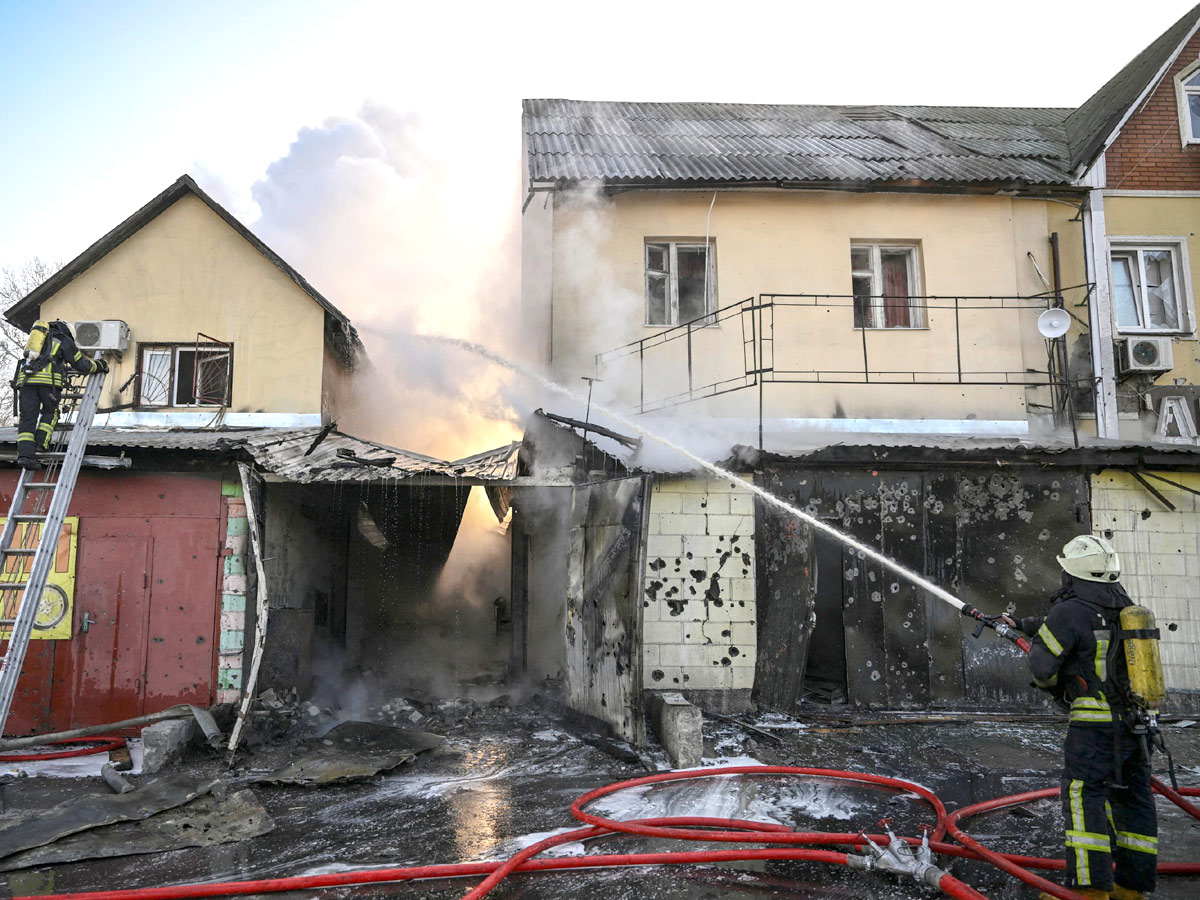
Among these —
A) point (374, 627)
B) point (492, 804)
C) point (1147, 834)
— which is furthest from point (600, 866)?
point (374, 627)

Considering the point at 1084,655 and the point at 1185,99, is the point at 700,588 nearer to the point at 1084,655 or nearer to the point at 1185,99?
the point at 1084,655

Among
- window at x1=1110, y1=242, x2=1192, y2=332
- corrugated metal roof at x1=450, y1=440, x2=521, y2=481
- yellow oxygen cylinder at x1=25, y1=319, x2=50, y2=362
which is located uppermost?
window at x1=1110, y1=242, x2=1192, y2=332

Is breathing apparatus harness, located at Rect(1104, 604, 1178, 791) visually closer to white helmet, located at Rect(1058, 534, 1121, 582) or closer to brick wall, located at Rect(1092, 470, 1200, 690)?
white helmet, located at Rect(1058, 534, 1121, 582)

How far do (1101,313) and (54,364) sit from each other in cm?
1277

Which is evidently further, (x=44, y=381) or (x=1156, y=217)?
(x=1156, y=217)

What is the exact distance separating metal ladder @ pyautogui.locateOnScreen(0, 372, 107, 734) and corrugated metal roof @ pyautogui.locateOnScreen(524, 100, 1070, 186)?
647 centimetres

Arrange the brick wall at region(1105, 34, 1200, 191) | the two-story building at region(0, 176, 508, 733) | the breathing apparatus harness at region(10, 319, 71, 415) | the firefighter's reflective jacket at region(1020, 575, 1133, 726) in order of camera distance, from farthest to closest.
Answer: the brick wall at region(1105, 34, 1200, 191) → the two-story building at region(0, 176, 508, 733) → the breathing apparatus harness at region(10, 319, 71, 415) → the firefighter's reflective jacket at region(1020, 575, 1133, 726)

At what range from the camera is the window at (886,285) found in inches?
472

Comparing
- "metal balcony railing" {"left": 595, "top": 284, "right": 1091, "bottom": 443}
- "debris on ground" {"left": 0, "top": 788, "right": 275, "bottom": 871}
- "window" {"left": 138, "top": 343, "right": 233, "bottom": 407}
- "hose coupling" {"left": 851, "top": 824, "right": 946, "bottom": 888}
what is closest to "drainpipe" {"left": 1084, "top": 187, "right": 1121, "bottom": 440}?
"metal balcony railing" {"left": 595, "top": 284, "right": 1091, "bottom": 443}

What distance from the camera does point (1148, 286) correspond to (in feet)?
39.6

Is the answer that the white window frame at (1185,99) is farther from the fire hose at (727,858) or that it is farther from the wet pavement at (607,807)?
the fire hose at (727,858)

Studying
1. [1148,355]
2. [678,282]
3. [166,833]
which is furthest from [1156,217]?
[166,833]

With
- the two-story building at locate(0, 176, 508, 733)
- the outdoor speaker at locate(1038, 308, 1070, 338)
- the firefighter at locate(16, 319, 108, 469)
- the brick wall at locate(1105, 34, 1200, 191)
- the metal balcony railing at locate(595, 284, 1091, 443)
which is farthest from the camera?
the brick wall at locate(1105, 34, 1200, 191)

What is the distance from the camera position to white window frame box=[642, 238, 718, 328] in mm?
11836
